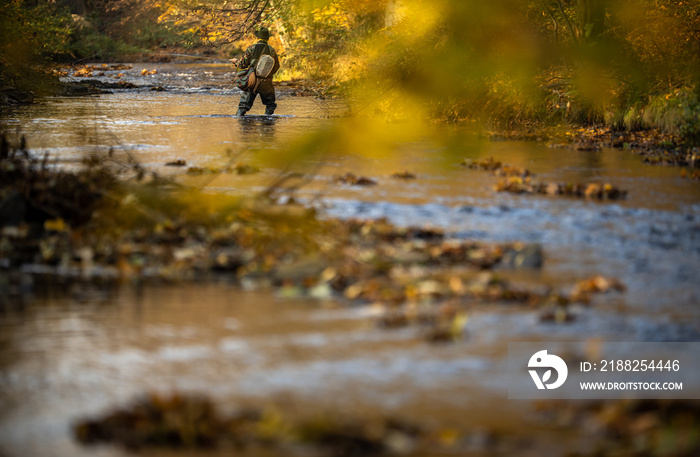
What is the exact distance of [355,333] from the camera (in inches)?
200

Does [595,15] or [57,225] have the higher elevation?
[595,15]

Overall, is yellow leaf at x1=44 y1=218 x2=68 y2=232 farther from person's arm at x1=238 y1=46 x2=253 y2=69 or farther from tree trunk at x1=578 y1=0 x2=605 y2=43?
person's arm at x1=238 y1=46 x2=253 y2=69

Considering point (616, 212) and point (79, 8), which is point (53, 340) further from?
point (79, 8)

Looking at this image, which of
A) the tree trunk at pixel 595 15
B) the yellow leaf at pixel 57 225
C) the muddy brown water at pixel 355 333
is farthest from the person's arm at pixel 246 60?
the tree trunk at pixel 595 15

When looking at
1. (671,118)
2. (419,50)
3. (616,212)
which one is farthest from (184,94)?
(419,50)

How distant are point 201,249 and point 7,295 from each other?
57.1 inches

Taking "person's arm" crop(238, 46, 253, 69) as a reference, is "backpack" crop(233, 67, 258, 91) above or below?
below

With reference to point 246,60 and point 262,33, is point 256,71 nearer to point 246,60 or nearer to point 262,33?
point 246,60

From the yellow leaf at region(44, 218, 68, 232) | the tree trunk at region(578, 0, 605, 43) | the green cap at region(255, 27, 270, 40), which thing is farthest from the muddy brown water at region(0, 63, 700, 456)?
the green cap at region(255, 27, 270, 40)

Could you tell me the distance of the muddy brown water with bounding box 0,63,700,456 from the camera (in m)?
3.92

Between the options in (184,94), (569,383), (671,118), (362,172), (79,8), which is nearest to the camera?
(569,383)

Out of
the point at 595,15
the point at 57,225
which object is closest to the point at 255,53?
the point at 57,225

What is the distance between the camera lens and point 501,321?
536 cm

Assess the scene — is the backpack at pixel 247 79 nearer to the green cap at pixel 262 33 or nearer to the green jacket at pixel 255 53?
the green jacket at pixel 255 53
